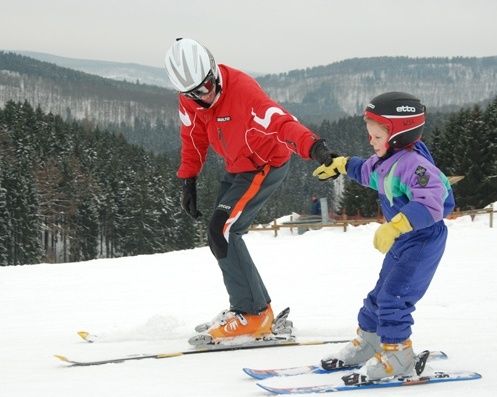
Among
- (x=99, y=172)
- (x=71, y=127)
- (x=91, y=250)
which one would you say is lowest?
(x=91, y=250)

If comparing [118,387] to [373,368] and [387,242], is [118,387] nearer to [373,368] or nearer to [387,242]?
[373,368]

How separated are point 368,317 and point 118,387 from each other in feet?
4.51

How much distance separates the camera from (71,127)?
267 ft

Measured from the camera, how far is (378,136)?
3182mm

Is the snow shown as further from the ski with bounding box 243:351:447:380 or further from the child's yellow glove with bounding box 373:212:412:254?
the child's yellow glove with bounding box 373:212:412:254

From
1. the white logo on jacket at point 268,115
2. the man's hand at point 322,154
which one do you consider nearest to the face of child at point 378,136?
the man's hand at point 322,154

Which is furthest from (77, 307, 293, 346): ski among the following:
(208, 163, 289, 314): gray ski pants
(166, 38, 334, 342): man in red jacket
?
(208, 163, 289, 314): gray ski pants

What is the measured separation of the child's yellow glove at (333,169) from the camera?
3.46 metres

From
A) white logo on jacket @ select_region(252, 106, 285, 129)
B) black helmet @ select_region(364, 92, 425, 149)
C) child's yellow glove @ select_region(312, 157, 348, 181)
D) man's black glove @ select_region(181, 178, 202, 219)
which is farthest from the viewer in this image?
man's black glove @ select_region(181, 178, 202, 219)

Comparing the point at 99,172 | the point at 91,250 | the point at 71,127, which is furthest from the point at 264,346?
the point at 71,127

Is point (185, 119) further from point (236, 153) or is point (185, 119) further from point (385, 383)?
point (385, 383)

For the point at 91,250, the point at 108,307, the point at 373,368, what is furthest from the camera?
the point at 91,250

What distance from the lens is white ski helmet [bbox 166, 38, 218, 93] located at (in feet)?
13.5

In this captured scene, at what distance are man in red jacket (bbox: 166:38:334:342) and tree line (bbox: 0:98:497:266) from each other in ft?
142
